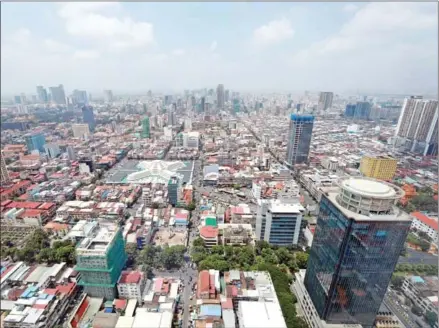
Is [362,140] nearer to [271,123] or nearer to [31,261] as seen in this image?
[271,123]

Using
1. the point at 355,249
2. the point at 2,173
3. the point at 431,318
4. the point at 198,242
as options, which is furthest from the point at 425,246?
the point at 2,173

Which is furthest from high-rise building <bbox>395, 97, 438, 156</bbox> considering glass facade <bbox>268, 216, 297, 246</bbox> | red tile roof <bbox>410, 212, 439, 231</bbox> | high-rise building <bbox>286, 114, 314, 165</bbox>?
glass facade <bbox>268, 216, 297, 246</bbox>

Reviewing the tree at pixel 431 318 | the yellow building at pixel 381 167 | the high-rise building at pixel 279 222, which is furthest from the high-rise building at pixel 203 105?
the tree at pixel 431 318

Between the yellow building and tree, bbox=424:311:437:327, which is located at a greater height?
the yellow building

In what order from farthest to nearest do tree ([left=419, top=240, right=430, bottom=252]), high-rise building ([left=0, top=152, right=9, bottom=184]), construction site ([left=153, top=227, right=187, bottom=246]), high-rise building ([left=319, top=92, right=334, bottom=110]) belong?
high-rise building ([left=319, top=92, right=334, bottom=110])
high-rise building ([left=0, top=152, right=9, bottom=184])
construction site ([left=153, top=227, right=187, bottom=246])
tree ([left=419, top=240, right=430, bottom=252])

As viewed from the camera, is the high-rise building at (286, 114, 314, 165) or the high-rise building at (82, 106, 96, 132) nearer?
the high-rise building at (286, 114, 314, 165)

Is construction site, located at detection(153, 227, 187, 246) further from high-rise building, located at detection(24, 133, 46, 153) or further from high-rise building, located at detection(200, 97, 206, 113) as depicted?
high-rise building, located at detection(200, 97, 206, 113)

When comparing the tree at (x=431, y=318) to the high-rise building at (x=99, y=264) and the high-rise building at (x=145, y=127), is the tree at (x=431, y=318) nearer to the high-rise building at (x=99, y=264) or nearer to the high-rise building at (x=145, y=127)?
the high-rise building at (x=99, y=264)
